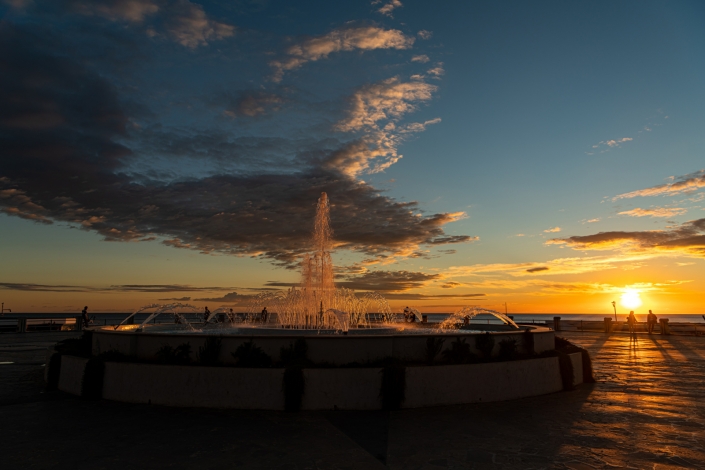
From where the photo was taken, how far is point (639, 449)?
855 cm

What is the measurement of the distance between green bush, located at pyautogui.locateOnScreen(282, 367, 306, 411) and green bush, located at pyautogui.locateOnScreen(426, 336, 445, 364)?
358 cm

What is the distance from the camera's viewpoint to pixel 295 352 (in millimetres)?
12156

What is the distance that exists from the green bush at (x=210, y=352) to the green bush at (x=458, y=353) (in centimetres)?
615

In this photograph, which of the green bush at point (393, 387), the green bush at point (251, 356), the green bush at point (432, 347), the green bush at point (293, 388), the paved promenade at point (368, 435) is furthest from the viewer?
the green bush at point (432, 347)

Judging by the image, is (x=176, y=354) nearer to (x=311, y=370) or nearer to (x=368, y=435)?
(x=311, y=370)

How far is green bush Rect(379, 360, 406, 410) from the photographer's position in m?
11.6

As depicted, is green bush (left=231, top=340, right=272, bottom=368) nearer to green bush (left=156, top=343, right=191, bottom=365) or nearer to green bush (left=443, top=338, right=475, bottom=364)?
green bush (left=156, top=343, right=191, bottom=365)

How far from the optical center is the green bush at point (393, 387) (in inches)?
457

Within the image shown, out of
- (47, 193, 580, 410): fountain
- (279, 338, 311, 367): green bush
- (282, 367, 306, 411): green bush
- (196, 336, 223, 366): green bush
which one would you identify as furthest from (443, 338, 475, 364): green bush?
(196, 336, 223, 366): green bush

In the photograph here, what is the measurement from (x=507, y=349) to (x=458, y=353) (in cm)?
199

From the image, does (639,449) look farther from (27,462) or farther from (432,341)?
(27,462)

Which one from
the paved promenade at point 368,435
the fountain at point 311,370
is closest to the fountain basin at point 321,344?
the fountain at point 311,370

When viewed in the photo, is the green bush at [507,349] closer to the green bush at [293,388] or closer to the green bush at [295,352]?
the green bush at [295,352]

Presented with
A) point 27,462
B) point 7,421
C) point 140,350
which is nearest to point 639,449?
point 27,462
